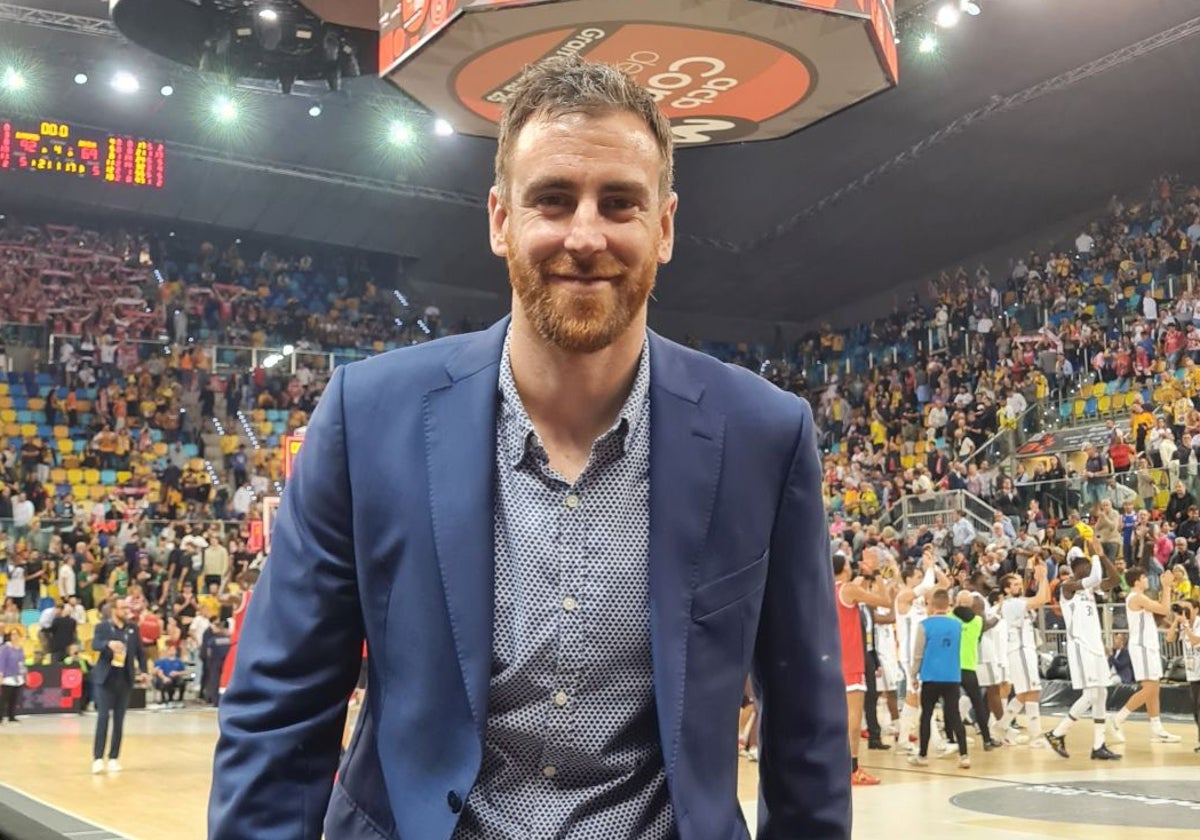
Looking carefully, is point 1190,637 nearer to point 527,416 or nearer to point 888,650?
point 888,650

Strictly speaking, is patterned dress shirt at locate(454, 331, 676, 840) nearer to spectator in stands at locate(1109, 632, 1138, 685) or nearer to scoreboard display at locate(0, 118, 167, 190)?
spectator in stands at locate(1109, 632, 1138, 685)

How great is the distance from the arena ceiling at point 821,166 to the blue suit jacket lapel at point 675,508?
863 inches

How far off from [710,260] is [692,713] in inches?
1222

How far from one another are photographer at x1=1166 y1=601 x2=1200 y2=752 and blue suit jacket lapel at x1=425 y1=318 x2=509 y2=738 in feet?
40.9

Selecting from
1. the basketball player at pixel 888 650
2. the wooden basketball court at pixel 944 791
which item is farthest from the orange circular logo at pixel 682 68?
the wooden basketball court at pixel 944 791

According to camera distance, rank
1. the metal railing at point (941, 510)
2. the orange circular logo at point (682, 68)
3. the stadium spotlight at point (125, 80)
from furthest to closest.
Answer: the stadium spotlight at point (125, 80) → the metal railing at point (941, 510) → the orange circular logo at point (682, 68)

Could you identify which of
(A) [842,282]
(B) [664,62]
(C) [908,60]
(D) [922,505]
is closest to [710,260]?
(A) [842,282]

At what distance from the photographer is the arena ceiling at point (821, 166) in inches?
918

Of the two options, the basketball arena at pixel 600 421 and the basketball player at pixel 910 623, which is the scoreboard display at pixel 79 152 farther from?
the basketball player at pixel 910 623

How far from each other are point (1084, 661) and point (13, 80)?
71.8 ft

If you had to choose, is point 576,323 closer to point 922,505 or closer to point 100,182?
point 922,505

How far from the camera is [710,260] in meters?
32.5

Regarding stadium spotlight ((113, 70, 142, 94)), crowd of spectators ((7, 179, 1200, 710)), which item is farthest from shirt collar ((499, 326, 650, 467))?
stadium spotlight ((113, 70, 142, 94))

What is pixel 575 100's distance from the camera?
1.87 m
